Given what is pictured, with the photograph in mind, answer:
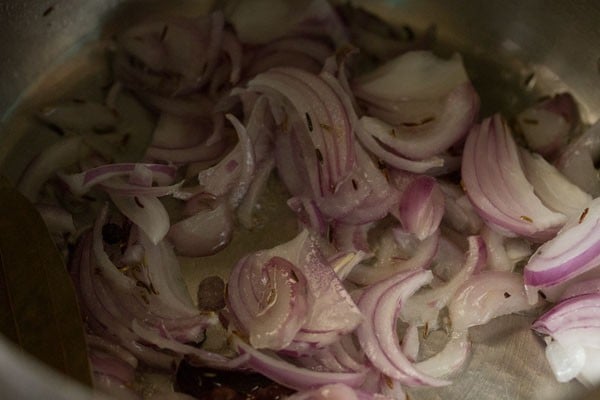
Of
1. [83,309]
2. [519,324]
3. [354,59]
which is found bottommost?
[519,324]

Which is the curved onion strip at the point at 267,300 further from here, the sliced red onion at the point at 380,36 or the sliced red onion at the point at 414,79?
the sliced red onion at the point at 380,36

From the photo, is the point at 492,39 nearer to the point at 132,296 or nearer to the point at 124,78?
the point at 124,78

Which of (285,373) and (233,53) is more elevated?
(233,53)

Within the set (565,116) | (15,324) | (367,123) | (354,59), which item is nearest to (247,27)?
(354,59)

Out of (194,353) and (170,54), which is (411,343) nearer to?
(194,353)

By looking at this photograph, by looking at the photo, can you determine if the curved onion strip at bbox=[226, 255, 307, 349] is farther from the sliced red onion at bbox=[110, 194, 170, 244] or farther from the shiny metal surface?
the shiny metal surface

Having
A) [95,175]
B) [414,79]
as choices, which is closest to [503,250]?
[414,79]

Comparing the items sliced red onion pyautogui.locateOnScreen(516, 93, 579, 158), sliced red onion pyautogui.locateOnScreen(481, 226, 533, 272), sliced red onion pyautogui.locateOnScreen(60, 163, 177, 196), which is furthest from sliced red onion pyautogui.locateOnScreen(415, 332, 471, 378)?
sliced red onion pyautogui.locateOnScreen(60, 163, 177, 196)
